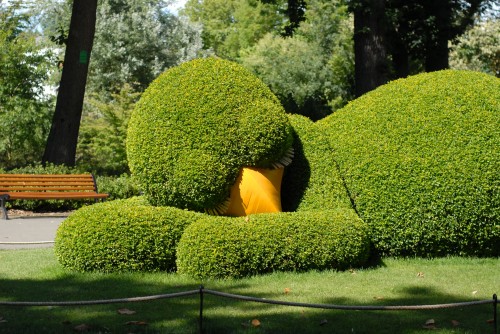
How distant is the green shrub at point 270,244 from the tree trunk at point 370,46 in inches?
355

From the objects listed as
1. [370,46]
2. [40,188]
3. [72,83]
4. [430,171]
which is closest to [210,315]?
[430,171]

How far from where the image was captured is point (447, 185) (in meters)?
8.73

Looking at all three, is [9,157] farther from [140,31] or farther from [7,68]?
[140,31]

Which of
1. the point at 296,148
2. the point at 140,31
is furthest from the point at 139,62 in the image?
the point at 296,148

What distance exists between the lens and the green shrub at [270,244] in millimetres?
7688

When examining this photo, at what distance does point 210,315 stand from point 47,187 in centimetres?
977

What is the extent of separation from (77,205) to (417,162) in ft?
31.1

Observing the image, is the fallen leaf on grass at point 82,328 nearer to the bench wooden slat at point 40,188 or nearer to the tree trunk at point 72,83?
the bench wooden slat at point 40,188

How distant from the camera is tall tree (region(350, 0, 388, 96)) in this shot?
16828 mm

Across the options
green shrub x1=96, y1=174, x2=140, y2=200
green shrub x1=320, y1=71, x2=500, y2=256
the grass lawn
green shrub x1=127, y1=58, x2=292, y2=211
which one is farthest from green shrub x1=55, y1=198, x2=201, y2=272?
green shrub x1=96, y1=174, x2=140, y2=200

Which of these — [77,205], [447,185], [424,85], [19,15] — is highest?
[19,15]

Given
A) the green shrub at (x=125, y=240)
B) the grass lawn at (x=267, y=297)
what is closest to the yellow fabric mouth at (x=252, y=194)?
the green shrub at (x=125, y=240)

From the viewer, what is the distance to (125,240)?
26.0 feet

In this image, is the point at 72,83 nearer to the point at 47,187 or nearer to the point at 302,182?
the point at 47,187
